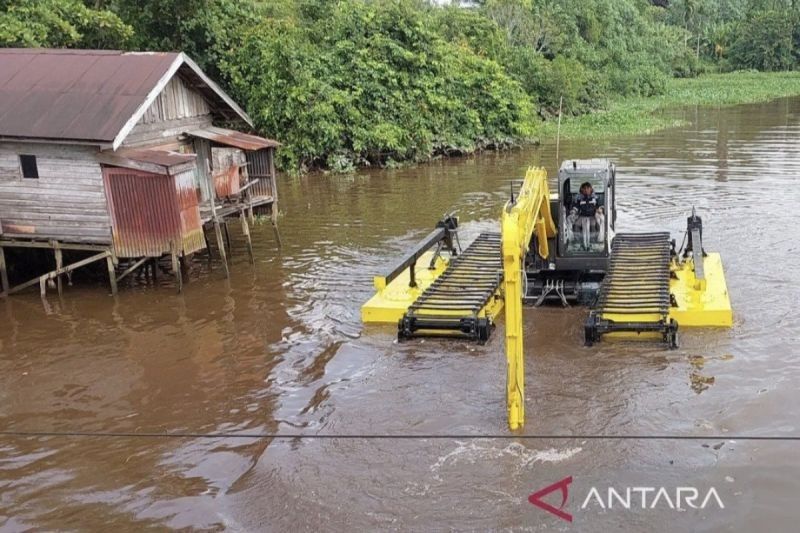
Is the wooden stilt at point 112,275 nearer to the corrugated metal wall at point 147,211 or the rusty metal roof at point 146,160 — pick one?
the corrugated metal wall at point 147,211

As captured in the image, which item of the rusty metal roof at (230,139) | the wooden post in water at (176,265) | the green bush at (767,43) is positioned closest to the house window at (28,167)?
the wooden post in water at (176,265)

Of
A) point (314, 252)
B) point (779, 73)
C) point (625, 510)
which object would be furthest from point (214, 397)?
point (779, 73)

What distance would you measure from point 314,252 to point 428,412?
9944 mm

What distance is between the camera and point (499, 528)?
7891mm

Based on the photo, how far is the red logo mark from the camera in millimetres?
8039

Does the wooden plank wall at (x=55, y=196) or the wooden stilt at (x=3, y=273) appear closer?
the wooden plank wall at (x=55, y=196)

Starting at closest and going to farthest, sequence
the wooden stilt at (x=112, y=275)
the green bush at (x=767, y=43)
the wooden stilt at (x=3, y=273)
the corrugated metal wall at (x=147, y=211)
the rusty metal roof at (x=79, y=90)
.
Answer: the rusty metal roof at (x=79, y=90) < the corrugated metal wall at (x=147, y=211) < the wooden stilt at (x=112, y=275) < the wooden stilt at (x=3, y=273) < the green bush at (x=767, y=43)

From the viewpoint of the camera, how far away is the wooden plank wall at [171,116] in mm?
16953

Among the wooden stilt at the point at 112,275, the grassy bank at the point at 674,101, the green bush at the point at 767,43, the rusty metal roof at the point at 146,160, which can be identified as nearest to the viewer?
the rusty metal roof at the point at 146,160

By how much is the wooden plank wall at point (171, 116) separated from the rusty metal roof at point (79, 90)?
582mm

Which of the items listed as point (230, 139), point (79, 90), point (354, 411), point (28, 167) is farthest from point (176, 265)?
point (354, 411)

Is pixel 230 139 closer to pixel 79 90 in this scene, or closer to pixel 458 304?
pixel 79 90

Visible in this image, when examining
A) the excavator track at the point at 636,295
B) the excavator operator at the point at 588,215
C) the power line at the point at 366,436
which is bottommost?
the power line at the point at 366,436

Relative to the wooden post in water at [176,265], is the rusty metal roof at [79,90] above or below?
above
